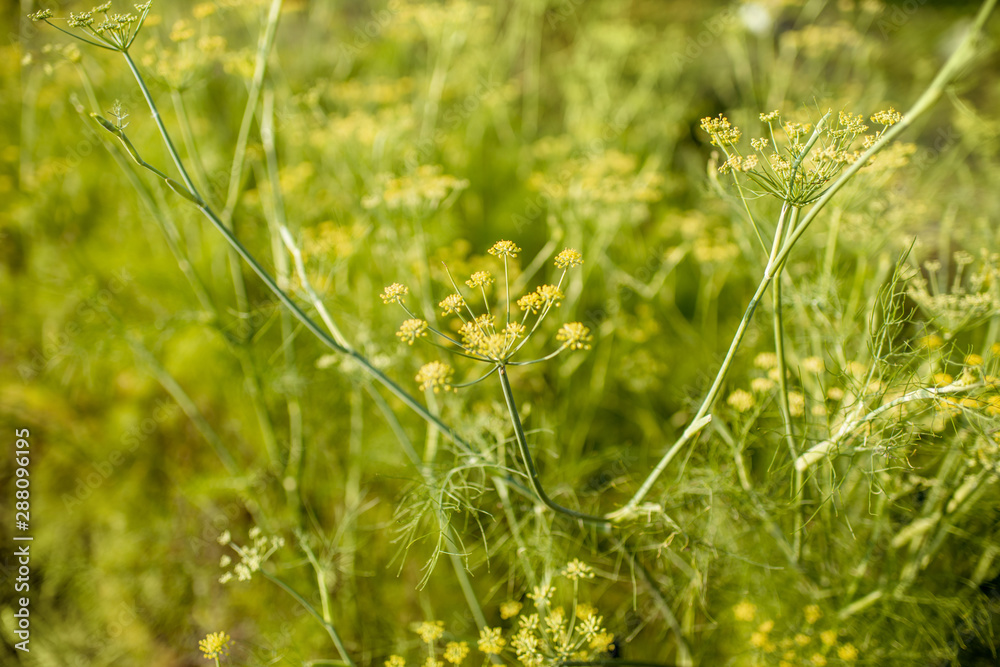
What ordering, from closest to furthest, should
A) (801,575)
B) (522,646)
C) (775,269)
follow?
1. (775,269)
2. (522,646)
3. (801,575)

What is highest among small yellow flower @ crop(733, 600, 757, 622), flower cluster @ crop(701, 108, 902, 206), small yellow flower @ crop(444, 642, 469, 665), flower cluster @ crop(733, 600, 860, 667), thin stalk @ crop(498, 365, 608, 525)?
flower cluster @ crop(701, 108, 902, 206)

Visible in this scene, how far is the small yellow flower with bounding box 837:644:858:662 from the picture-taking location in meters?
1.87

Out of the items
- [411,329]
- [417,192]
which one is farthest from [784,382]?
[417,192]

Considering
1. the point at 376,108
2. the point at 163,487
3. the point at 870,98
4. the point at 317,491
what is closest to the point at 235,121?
the point at 376,108

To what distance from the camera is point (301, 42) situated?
→ 574 centimetres

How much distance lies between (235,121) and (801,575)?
15.9ft

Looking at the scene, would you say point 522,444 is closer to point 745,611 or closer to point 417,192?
point 745,611

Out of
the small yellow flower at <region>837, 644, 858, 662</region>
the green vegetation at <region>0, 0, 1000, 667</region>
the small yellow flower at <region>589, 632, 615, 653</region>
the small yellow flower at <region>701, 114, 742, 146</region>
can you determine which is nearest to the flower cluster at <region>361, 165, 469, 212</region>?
the green vegetation at <region>0, 0, 1000, 667</region>

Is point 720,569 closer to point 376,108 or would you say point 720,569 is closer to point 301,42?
point 376,108

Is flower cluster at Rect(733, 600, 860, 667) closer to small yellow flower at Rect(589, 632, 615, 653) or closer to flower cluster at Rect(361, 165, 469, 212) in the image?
small yellow flower at Rect(589, 632, 615, 653)
